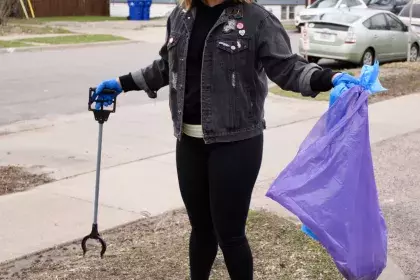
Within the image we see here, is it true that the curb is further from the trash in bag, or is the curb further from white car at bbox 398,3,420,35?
the trash in bag

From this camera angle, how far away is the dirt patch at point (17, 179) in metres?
6.09

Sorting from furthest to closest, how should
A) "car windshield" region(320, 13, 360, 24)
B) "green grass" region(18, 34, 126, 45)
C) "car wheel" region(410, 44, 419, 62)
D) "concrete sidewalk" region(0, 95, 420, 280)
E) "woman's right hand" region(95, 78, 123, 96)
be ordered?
"green grass" region(18, 34, 126, 45)
"car wheel" region(410, 44, 419, 62)
"car windshield" region(320, 13, 360, 24)
"concrete sidewalk" region(0, 95, 420, 280)
"woman's right hand" region(95, 78, 123, 96)

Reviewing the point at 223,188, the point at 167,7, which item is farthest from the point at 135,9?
the point at 223,188

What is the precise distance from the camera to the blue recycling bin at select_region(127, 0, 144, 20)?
3017 cm

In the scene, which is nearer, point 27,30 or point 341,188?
point 341,188

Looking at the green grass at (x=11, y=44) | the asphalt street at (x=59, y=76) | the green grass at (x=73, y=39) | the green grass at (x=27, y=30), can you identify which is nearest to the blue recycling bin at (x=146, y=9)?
the green grass at (x=27, y=30)

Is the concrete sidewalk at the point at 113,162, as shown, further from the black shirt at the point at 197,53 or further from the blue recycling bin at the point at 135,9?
the blue recycling bin at the point at 135,9

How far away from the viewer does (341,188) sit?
124 inches

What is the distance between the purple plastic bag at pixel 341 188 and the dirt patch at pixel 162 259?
1055 mm

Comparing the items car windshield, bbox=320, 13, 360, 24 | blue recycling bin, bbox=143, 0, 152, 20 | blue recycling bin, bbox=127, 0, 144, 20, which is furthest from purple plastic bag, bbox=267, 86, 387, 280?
blue recycling bin, bbox=143, 0, 152, 20

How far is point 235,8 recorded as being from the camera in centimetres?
313

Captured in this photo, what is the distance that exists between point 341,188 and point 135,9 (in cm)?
2809

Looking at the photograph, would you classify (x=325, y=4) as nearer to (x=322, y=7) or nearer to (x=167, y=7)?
(x=322, y=7)

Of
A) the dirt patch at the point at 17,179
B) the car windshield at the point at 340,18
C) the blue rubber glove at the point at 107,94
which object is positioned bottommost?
the dirt patch at the point at 17,179
